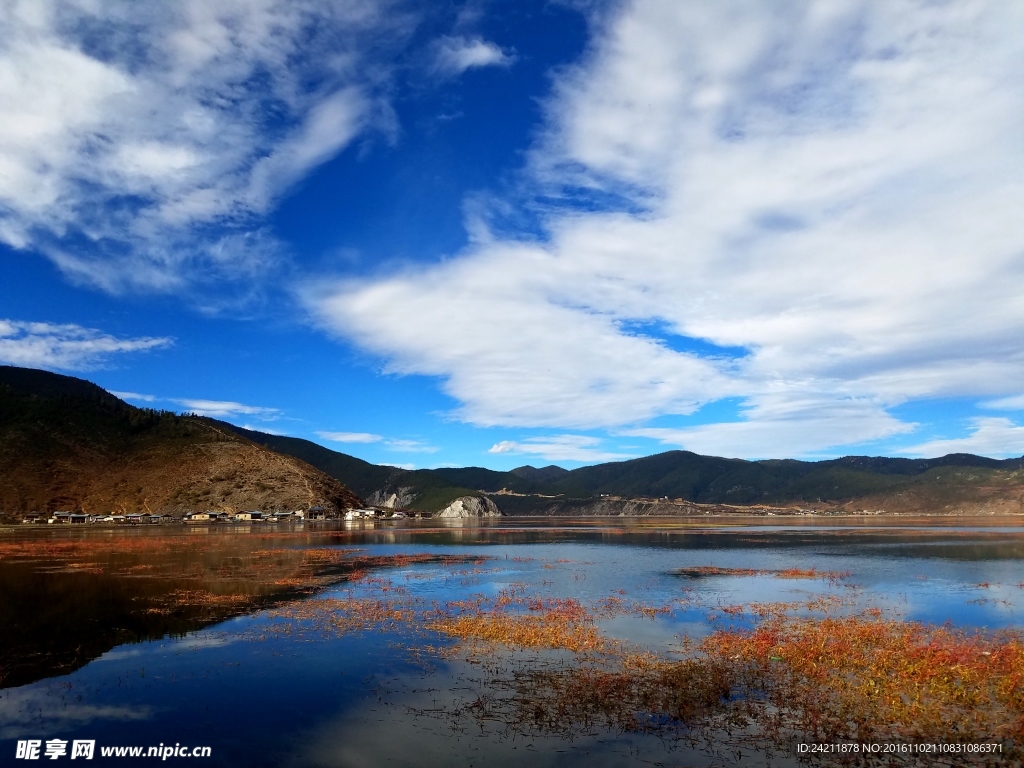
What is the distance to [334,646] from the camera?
28.4 metres

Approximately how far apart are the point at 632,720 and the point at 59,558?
7015 cm

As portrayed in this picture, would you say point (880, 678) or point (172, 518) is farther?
point (172, 518)

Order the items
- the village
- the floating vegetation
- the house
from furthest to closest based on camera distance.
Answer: the house < the village < the floating vegetation

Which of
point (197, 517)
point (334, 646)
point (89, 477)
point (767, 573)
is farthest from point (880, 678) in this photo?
point (89, 477)

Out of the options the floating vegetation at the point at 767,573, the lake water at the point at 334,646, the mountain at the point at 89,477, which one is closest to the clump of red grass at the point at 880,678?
the lake water at the point at 334,646

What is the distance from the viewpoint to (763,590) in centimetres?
4794

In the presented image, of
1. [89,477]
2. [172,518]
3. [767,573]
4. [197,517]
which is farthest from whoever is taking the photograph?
[89,477]

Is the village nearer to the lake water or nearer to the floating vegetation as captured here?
the lake water

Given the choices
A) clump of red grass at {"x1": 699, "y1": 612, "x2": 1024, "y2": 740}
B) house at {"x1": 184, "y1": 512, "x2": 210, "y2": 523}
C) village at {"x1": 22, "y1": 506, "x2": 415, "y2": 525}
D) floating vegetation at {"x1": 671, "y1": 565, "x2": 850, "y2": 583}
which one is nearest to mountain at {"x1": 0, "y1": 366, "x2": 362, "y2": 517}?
house at {"x1": 184, "y1": 512, "x2": 210, "y2": 523}

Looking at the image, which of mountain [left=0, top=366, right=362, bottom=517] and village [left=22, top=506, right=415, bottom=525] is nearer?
village [left=22, top=506, right=415, bottom=525]

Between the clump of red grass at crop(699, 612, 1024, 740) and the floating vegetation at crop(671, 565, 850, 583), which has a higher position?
the clump of red grass at crop(699, 612, 1024, 740)

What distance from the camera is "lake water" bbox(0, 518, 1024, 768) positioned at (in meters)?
17.0

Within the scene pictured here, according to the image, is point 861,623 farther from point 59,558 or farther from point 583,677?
point 59,558

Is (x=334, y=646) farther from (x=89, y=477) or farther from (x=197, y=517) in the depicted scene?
(x=89, y=477)
